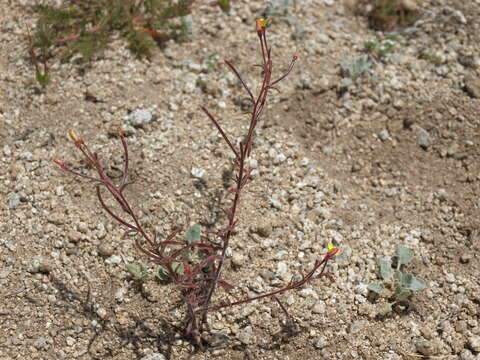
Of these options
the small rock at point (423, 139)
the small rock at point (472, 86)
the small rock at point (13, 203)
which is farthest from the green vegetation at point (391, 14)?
the small rock at point (13, 203)

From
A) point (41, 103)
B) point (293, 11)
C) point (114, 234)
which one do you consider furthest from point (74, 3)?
point (114, 234)

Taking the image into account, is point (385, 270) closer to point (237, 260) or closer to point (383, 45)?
point (237, 260)

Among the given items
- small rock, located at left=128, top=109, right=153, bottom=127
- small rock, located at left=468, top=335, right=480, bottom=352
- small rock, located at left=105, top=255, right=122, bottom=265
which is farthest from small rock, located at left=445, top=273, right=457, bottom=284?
small rock, located at left=128, top=109, right=153, bottom=127

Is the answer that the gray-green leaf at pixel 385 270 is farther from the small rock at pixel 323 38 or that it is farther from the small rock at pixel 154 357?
the small rock at pixel 323 38

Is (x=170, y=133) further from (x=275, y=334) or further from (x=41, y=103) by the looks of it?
(x=275, y=334)

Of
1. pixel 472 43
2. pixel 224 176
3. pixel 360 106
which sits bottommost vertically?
pixel 224 176

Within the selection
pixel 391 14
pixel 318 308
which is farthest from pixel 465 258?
pixel 391 14
